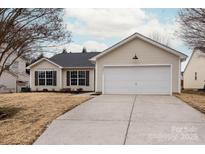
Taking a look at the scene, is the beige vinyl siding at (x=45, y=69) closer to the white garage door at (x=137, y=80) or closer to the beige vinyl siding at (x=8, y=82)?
the beige vinyl siding at (x=8, y=82)

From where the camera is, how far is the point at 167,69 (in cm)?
2134

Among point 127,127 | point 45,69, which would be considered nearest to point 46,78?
point 45,69

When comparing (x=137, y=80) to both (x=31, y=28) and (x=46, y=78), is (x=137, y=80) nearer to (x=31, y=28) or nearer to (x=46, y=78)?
(x=31, y=28)

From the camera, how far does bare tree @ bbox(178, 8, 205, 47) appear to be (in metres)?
15.9

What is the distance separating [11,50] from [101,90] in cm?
976

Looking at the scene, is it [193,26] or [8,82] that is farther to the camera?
[8,82]

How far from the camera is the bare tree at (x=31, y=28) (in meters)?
11.8

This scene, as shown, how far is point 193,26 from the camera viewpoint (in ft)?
61.6

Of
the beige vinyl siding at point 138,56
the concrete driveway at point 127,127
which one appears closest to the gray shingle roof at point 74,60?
the beige vinyl siding at point 138,56

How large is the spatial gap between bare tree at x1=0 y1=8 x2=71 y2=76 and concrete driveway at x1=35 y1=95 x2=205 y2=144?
3288 mm

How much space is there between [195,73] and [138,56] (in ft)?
60.9
